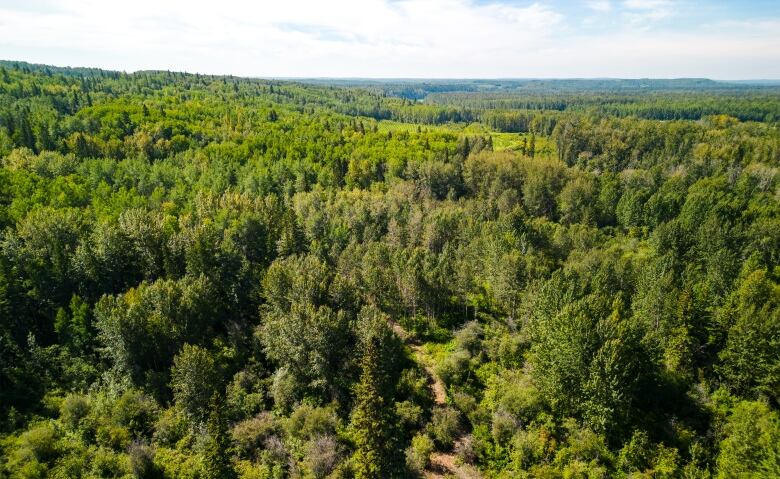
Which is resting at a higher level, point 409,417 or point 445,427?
point 445,427

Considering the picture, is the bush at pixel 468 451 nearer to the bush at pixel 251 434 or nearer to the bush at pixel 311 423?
the bush at pixel 311 423

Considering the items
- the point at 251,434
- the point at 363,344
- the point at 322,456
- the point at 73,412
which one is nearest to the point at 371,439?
the point at 322,456

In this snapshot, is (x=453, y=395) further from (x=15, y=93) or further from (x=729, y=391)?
(x=15, y=93)

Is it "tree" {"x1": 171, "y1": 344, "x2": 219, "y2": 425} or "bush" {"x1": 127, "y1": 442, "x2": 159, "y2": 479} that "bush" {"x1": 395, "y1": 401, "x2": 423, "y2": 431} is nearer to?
"tree" {"x1": 171, "y1": 344, "x2": 219, "y2": 425}

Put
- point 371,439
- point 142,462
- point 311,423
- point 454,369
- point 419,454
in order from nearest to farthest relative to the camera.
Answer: point 371,439, point 142,462, point 419,454, point 311,423, point 454,369

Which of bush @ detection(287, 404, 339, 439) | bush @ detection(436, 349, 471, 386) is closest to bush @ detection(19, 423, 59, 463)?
bush @ detection(287, 404, 339, 439)

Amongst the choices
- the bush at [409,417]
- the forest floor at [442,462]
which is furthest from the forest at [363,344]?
the forest floor at [442,462]

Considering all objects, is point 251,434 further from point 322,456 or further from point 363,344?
point 363,344

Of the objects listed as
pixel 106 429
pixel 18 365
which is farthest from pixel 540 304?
pixel 18 365

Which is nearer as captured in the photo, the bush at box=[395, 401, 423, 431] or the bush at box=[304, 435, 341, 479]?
the bush at box=[304, 435, 341, 479]
